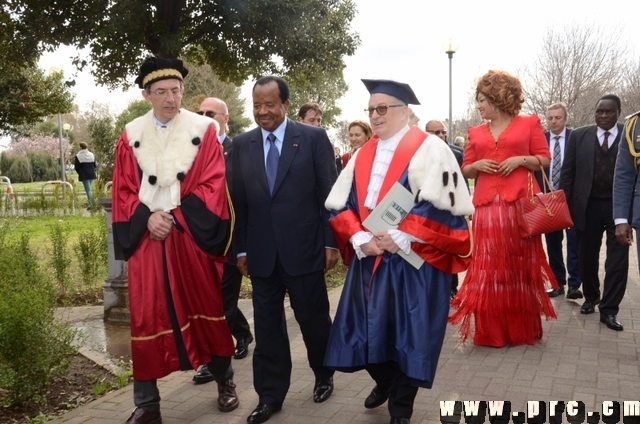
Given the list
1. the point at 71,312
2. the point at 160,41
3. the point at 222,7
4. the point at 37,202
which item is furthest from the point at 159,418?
the point at 37,202

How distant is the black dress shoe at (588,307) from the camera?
709 cm

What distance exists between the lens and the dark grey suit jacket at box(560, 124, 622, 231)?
7.01 metres

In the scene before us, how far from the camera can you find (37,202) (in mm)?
19344

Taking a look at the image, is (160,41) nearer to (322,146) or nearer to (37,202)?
(37,202)

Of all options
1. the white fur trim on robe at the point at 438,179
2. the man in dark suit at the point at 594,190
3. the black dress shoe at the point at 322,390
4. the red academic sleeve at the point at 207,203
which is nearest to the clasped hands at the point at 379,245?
the white fur trim on robe at the point at 438,179

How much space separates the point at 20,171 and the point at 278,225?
51398mm

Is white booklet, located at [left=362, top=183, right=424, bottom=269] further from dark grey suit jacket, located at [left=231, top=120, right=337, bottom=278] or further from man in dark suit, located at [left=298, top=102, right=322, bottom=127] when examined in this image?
man in dark suit, located at [left=298, top=102, right=322, bottom=127]

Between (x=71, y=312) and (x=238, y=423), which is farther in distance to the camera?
(x=71, y=312)

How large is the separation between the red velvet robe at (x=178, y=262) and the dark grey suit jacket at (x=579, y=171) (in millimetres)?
4317

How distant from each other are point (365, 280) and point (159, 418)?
1.63 m

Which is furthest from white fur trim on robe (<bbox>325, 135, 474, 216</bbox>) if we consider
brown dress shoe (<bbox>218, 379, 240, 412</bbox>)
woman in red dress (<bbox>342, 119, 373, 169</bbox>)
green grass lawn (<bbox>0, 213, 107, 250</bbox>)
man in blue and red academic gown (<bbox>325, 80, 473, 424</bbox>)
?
green grass lawn (<bbox>0, 213, 107, 250</bbox>)

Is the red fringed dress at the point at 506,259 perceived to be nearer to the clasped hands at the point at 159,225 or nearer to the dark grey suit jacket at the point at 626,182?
the dark grey suit jacket at the point at 626,182

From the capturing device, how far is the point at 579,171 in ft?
23.6

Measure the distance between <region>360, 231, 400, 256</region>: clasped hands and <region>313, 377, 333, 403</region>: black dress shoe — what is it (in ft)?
4.08
